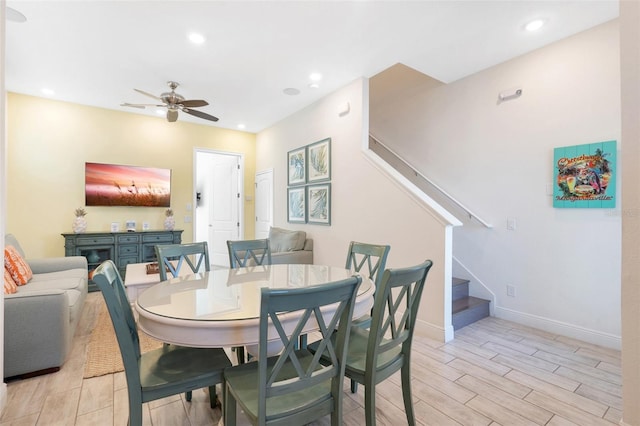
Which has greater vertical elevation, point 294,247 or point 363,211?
point 363,211

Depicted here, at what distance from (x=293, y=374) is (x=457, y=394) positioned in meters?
1.31

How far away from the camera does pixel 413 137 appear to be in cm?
439

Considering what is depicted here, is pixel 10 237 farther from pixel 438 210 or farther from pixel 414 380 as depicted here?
pixel 438 210

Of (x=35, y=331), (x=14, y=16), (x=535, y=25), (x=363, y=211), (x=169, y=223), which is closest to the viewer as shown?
(x=35, y=331)

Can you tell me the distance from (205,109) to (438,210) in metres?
3.97

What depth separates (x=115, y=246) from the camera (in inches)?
181

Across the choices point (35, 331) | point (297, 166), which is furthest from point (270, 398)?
point (297, 166)

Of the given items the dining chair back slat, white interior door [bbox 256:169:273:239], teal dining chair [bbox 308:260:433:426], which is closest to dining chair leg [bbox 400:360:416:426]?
teal dining chair [bbox 308:260:433:426]

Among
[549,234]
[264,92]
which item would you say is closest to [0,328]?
[264,92]

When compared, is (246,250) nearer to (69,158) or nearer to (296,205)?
(296,205)

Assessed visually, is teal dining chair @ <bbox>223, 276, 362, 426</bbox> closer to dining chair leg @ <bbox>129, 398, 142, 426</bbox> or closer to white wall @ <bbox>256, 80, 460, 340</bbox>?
dining chair leg @ <bbox>129, 398, 142, 426</bbox>

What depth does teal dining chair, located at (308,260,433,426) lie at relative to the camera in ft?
4.50

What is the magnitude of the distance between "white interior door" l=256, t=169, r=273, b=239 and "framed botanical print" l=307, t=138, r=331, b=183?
137 cm

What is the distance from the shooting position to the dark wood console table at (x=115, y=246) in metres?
4.38
